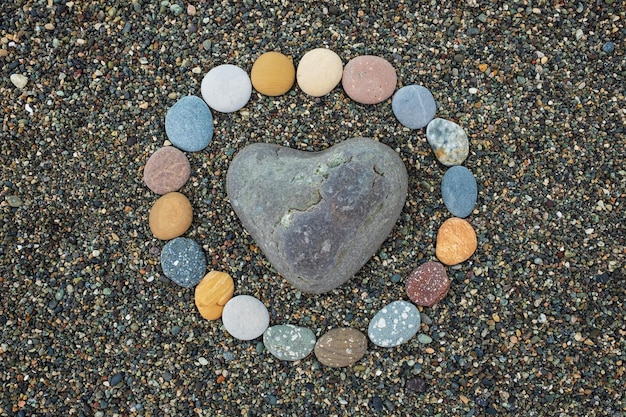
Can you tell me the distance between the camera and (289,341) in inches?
78.5

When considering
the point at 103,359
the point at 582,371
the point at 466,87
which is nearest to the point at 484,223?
the point at 466,87

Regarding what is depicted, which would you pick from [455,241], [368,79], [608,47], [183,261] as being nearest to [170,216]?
[183,261]

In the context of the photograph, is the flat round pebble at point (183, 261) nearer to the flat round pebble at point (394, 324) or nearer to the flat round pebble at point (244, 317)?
the flat round pebble at point (244, 317)

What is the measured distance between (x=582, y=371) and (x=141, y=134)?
1.76m

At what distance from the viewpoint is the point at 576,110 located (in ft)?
6.64

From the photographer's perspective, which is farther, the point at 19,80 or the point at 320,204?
the point at 19,80

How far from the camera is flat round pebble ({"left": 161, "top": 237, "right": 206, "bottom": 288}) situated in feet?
6.53

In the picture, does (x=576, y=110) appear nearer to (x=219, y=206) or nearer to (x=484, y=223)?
(x=484, y=223)

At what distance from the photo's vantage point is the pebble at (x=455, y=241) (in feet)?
6.48

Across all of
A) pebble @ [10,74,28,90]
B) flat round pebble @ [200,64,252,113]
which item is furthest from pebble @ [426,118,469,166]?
pebble @ [10,74,28,90]

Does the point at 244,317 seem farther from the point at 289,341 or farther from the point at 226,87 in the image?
the point at 226,87

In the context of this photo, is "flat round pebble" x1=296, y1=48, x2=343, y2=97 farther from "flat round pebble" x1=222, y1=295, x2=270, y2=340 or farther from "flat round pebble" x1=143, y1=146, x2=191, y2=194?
"flat round pebble" x1=222, y1=295, x2=270, y2=340

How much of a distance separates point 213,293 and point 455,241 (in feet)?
2.82

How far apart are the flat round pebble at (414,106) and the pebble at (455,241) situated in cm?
37
